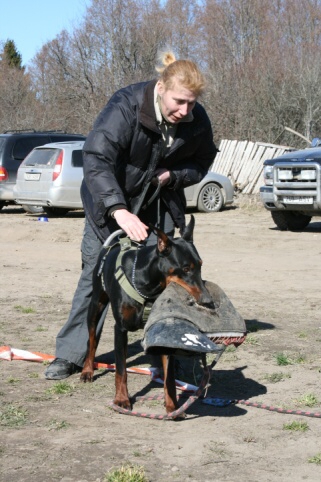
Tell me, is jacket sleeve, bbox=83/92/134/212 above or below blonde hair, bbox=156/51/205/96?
below

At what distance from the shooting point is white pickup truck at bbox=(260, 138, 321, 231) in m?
14.8

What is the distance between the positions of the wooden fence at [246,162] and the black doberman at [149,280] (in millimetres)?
18126

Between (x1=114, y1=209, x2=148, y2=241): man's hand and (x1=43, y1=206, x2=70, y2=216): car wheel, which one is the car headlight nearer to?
(x1=43, y1=206, x2=70, y2=216): car wheel

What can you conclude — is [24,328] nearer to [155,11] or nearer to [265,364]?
[265,364]

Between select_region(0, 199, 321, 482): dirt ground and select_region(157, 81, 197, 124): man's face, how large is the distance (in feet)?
5.77

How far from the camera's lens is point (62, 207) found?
62.8 feet

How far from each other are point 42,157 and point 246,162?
6.93m

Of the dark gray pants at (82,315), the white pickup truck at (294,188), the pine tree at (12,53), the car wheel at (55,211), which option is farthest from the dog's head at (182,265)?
the pine tree at (12,53)

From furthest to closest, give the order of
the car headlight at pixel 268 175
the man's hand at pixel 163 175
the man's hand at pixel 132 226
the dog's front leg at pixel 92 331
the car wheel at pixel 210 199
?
the car wheel at pixel 210 199
the car headlight at pixel 268 175
the dog's front leg at pixel 92 331
the man's hand at pixel 163 175
the man's hand at pixel 132 226

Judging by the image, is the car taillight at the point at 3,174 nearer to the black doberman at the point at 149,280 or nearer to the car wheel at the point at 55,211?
the car wheel at the point at 55,211

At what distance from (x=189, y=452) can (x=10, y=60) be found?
54820 mm

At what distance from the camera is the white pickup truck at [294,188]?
14.8m

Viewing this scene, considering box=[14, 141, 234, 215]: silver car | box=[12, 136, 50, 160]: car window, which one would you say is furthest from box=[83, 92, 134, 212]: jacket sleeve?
box=[12, 136, 50, 160]: car window

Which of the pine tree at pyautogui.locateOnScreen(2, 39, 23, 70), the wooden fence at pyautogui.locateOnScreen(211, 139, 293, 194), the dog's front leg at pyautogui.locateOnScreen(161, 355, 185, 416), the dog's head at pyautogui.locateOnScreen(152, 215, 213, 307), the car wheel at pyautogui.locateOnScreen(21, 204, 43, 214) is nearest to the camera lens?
the dog's head at pyautogui.locateOnScreen(152, 215, 213, 307)
